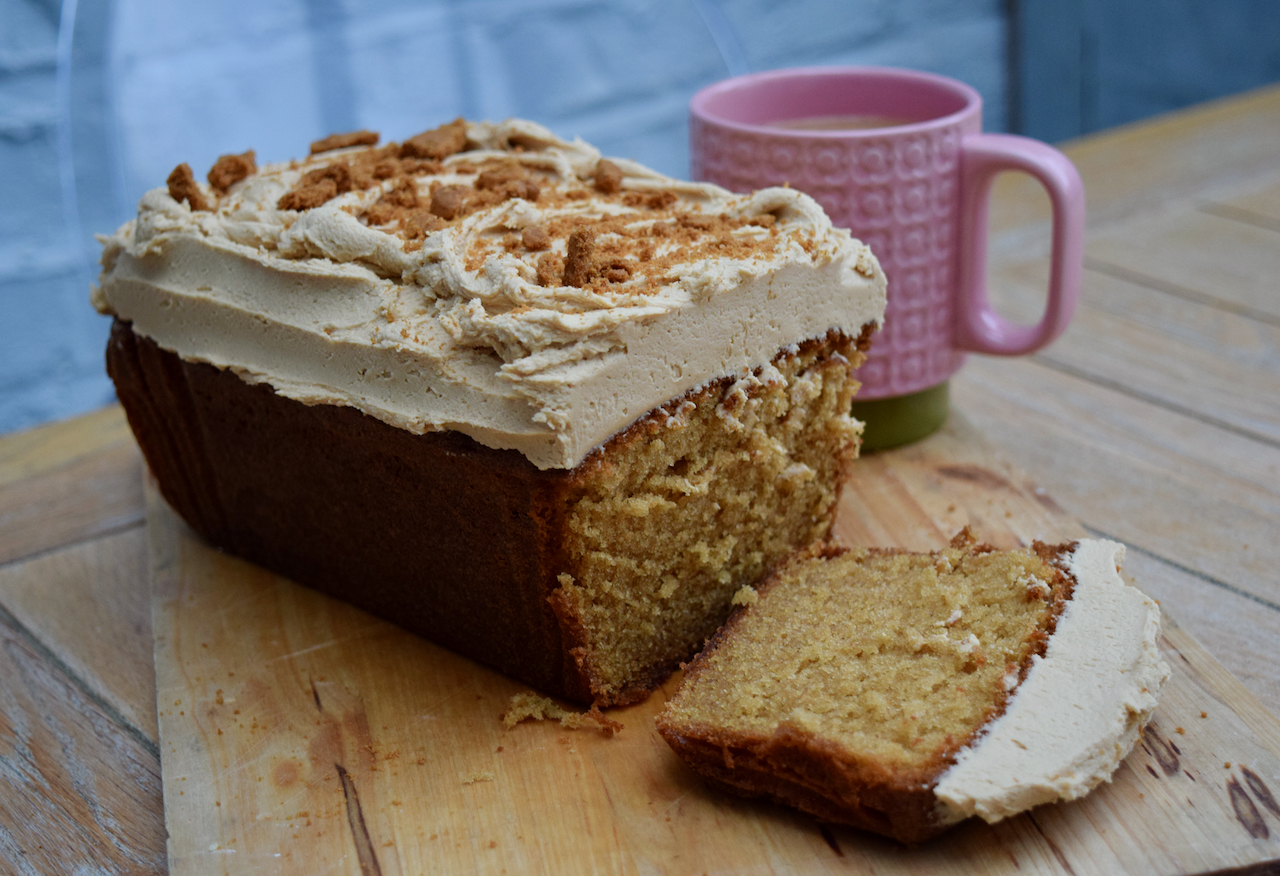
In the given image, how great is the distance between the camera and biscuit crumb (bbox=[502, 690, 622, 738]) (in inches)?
70.4

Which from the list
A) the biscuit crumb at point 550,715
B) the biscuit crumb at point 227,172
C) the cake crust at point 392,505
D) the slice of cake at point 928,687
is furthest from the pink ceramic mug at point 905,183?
the biscuit crumb at point 550,715

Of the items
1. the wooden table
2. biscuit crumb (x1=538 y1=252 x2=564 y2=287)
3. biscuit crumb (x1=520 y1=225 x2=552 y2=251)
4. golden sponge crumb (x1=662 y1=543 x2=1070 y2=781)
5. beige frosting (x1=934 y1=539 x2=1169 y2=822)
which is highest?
biscuit crumb (x1=520 y1=225 x2=552 y2=251)

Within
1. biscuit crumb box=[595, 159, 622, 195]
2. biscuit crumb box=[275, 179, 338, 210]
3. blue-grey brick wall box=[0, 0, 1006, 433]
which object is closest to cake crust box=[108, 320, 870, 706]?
biscuit crumb box=[275, 179, 338, 210]

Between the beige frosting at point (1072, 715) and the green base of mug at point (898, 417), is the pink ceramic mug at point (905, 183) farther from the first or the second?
the beige frosting at point (1072, 715)

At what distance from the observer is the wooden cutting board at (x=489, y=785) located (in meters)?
1.51

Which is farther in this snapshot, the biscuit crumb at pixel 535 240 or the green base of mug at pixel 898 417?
the green base of mug at pixel 898 417

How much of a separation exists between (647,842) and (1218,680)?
34.7 inches

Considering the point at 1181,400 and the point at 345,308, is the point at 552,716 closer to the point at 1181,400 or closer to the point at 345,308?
the point at 345,308

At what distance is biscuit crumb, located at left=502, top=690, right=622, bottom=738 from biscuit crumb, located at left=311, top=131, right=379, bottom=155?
3.85ft

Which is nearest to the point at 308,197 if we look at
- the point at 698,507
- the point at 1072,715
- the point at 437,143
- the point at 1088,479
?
the point at 437,143

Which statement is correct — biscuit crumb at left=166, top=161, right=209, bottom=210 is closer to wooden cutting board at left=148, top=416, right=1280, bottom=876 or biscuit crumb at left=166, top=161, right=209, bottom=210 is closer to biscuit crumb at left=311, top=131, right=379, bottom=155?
biscuit crumb at left=311, top=131, right=379, bottom=155

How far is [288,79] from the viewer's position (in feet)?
11.6

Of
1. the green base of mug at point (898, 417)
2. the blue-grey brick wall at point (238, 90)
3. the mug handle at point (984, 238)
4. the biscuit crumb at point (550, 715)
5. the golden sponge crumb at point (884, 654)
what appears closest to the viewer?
the golden sponge crumb at point (884, 654)

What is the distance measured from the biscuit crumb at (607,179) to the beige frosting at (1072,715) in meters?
1.03
